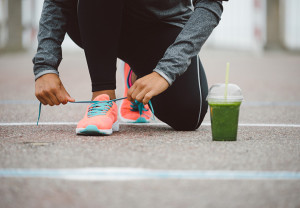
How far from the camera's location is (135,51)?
2.42 m

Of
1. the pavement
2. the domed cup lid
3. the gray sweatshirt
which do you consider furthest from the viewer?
the gray sweatshirt

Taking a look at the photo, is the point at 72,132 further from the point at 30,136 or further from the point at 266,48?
the point at 266,48

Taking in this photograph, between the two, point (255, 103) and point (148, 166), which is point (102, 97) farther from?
point (255, 103)

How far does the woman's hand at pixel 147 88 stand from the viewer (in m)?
1.94

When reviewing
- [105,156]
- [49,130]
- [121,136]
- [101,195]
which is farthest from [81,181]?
[49,130]

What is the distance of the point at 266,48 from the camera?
12.2 metres

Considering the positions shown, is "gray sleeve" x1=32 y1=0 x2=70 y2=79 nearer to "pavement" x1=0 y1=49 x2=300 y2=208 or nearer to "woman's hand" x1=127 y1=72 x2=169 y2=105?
"pavement" x1=0 y1=49 x2=300 y2=208

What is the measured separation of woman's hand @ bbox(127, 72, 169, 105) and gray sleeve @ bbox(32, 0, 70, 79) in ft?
1.42

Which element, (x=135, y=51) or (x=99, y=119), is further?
(x=135, y=51)

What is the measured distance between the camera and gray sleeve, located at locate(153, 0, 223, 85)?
6.61ft

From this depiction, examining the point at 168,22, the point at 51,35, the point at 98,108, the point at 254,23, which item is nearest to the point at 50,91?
the point at 98,108

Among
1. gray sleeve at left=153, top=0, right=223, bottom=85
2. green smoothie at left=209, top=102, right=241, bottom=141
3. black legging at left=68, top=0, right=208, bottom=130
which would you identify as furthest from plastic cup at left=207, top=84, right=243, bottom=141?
black legging at left=68, top=0, right=208, bottom=130

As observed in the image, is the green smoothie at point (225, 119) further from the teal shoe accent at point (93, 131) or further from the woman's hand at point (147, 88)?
the teal shoe accent at point (93, 131)

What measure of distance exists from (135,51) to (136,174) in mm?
1090
